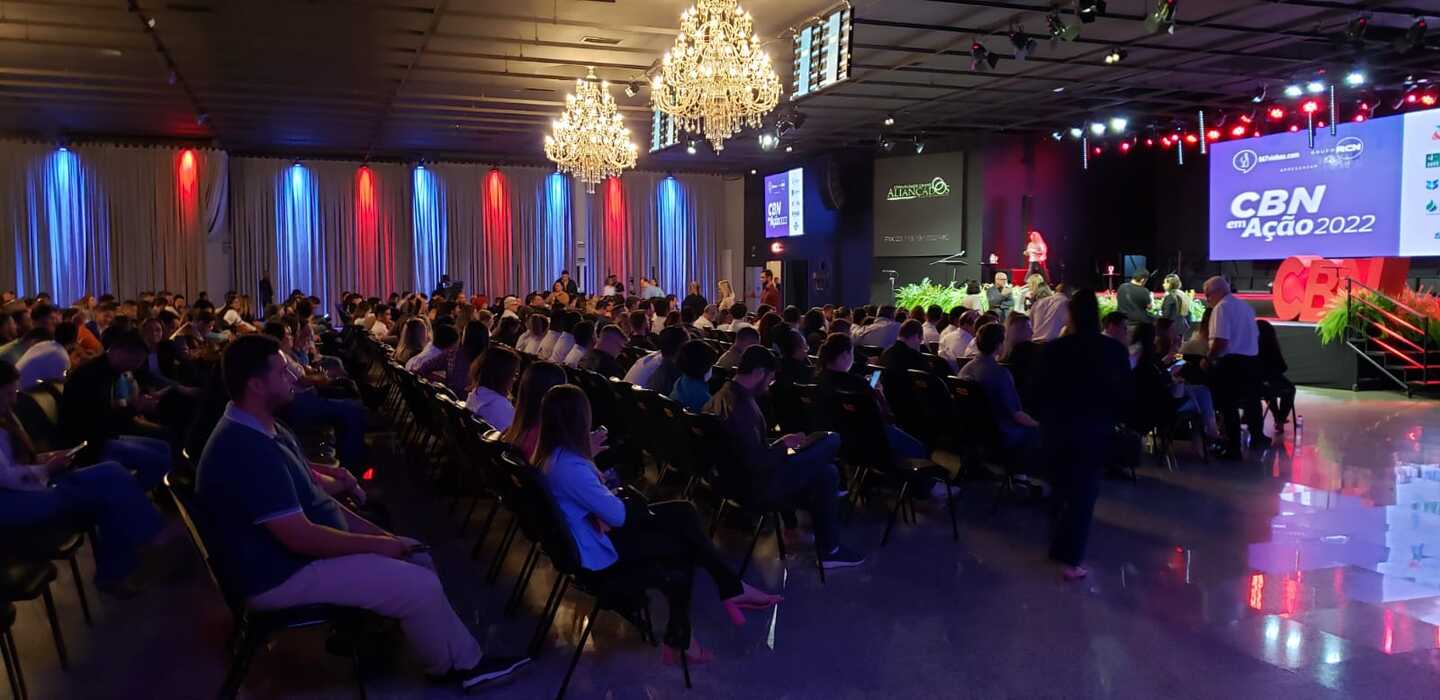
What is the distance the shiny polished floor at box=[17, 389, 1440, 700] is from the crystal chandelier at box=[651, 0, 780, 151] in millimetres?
3803

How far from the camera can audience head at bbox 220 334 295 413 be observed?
10.4 ft

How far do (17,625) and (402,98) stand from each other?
12942 millimetres

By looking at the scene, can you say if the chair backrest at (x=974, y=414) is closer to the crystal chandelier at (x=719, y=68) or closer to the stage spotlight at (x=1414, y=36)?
the crystal chandelier at (x=719, y=68)

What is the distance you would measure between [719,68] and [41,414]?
5169mm

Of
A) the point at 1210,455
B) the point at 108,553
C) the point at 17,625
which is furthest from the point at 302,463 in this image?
the point at 1210,455

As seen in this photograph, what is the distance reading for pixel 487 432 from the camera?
444cm

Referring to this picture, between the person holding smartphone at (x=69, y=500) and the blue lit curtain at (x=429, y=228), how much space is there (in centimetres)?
1991

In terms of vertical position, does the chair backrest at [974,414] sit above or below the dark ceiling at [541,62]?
below

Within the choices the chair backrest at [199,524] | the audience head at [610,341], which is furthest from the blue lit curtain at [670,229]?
the chair backrest at [199,524]

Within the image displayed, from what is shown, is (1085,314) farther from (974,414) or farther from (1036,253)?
(1036,253)

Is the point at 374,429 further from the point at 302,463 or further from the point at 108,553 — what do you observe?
the point at 302,463

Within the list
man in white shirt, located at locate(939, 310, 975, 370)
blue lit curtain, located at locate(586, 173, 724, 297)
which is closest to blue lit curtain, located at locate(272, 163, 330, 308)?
blue lit curtain, located at locate(586, 173, 724, 297)

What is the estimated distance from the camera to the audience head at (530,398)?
13.3 ft

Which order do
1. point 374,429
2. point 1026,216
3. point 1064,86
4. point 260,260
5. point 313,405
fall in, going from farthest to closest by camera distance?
point 260,260
point 1026,216
point 1064,86
point 374,429
point 313,405
